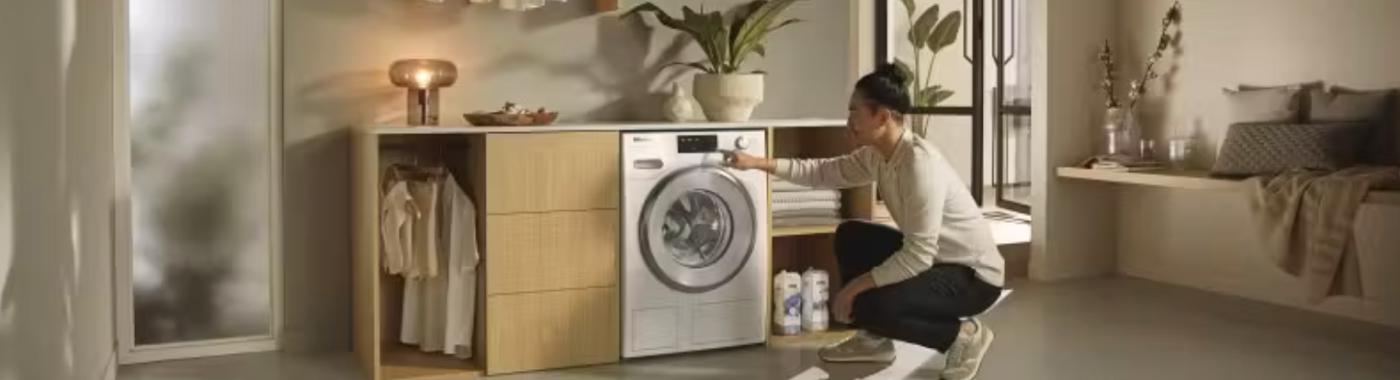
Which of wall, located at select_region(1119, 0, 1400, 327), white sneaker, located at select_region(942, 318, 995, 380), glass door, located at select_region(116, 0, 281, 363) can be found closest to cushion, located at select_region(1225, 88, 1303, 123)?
wall, located at select_region(1119, 0, 1400, 327)

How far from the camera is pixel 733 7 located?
4.93 m

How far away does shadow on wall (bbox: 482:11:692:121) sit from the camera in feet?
15.3

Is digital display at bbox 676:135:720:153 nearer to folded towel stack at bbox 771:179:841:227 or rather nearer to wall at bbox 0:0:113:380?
folded towel stack at bbox 771:179:841:227

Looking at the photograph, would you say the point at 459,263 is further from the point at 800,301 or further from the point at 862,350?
the point at 862,350

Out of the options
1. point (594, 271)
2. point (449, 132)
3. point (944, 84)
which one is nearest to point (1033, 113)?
point (944, 84)

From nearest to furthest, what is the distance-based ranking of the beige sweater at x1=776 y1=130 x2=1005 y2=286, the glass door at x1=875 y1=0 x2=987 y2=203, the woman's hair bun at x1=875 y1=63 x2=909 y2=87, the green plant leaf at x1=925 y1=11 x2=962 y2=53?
the beige sweater at x1=776 y1=130 x2=1005 y2=286 < the woman's hair bun at x1=875 y1=63 x2=909 y2=87 < the glass door at x1=875 y1=0 x2=987 y2=203 < the green plant leaf at x1=925 y1=11 x2=962 y2=53

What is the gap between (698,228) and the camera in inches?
170

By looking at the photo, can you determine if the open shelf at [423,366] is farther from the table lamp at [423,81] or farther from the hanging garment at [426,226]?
the table lamp at [423,81]

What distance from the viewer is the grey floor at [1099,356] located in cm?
410

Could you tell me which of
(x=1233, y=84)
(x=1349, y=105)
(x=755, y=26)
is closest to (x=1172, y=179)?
(x=1233, y=84)

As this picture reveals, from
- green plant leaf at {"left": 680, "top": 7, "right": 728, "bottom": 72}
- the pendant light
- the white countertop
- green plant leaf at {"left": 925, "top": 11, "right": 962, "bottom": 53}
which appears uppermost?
green plant leaf at {"left": 925, "top": 11, "right": 962, "bottom": 53}

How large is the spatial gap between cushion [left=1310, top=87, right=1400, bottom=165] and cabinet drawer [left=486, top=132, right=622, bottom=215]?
2962 mm

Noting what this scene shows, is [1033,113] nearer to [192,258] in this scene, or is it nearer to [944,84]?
[944,84]

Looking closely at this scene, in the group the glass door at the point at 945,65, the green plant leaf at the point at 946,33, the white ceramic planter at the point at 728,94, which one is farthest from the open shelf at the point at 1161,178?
the white ceramic planter at the point at 728,94
